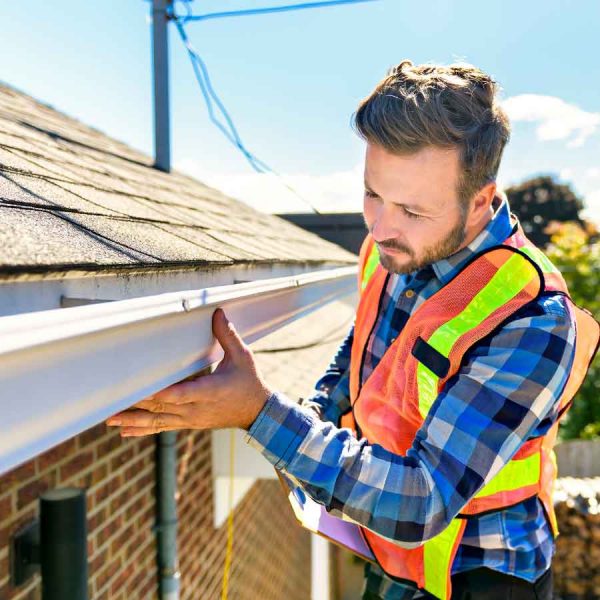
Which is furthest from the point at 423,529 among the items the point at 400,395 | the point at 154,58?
the point at 154,58

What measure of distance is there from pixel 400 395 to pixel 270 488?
5.60 meters

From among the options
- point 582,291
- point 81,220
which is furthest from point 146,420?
point 582,291

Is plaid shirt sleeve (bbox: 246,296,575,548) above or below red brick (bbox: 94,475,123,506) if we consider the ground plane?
above

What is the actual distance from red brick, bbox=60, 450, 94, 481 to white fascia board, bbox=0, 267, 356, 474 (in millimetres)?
1421

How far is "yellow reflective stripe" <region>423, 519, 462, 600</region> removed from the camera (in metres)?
1.49

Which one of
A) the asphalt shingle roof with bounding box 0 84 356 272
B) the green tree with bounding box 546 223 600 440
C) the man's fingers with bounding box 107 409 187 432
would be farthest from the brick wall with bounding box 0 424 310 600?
the green tree with bounding box 546 223 600 440

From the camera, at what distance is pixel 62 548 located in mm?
1923

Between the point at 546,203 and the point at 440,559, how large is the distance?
3460 cm

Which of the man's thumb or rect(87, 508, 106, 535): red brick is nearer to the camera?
the man's thumb

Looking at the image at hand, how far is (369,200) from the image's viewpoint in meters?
1.49

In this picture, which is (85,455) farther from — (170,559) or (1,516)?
(170,559)

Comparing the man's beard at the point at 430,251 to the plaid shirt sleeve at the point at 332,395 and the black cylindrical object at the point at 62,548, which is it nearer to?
the plaid shirt sleeve at the point at 332,395

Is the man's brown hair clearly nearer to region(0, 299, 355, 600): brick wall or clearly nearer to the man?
the man

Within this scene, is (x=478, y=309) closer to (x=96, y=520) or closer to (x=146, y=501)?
(x=96, y=520)
